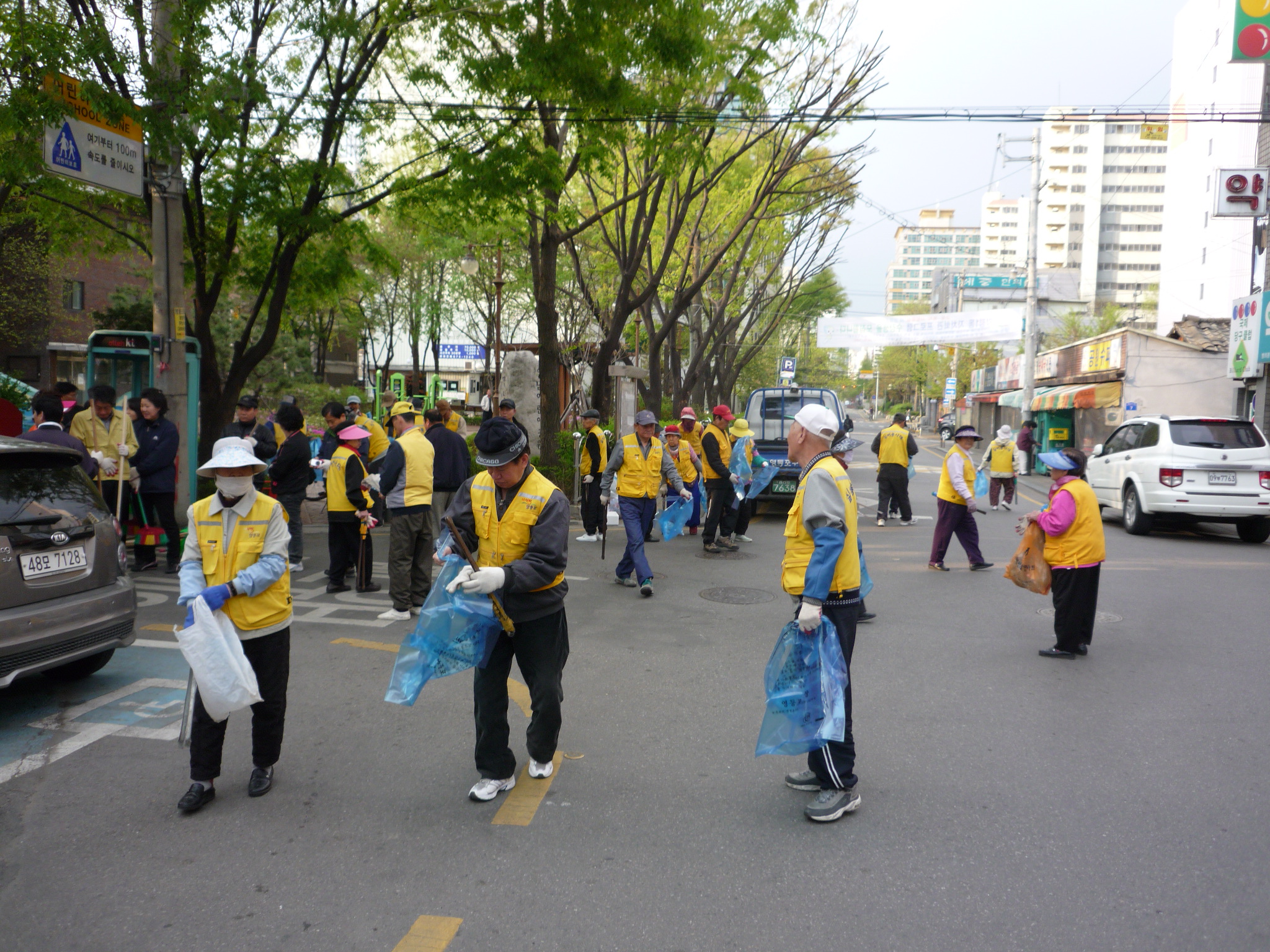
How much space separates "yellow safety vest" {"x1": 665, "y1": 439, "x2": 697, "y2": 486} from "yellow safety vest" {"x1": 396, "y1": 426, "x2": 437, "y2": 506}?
4583mm

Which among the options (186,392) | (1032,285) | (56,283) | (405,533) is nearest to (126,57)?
(186,392)

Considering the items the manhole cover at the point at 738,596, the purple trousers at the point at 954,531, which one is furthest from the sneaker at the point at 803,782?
the purple trousers at the point at 954,531

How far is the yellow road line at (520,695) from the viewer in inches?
213

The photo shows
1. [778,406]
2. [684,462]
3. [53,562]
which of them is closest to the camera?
[53,562]

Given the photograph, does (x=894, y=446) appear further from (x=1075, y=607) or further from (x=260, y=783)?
(x=260, y=783)

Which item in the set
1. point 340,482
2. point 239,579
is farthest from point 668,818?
point 340,482

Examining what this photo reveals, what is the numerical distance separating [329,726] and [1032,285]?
3194cm

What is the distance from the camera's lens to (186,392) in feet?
34.3

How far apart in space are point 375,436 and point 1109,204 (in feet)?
378

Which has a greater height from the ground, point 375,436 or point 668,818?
point 375,436

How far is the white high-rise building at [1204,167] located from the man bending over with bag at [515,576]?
57243mm

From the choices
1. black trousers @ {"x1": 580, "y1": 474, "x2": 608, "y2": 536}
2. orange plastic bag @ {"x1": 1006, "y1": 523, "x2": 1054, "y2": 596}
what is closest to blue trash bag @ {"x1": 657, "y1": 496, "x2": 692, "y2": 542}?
black trousers @ {"x1": 580, "y1": 474, "x2": 608, "y2": 536}

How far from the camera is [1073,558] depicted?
665 cm

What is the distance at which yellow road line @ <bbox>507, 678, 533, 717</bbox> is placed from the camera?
5422 millimetres
